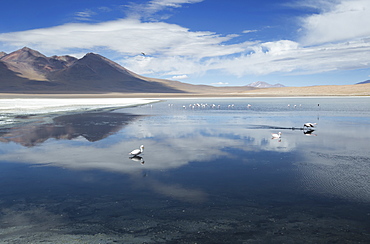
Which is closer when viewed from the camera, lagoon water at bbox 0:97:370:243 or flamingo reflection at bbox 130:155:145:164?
lagoon water at bbox 0:97:370:243

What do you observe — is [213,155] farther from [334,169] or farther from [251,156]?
[334,169]

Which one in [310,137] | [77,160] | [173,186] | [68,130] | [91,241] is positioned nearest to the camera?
[91,241]

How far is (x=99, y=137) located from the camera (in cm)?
1520

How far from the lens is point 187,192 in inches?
283

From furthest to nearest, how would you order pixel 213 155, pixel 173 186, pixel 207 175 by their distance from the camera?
pixel 213 155 → pixel 207 175 → pixel 173 186

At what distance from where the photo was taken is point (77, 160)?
10406mm

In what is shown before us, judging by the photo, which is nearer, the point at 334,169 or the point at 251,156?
the point at 334,169

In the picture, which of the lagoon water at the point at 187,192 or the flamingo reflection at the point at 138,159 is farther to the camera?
the flamingo reflection at the point at 138,159

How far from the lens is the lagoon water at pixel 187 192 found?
208 inches

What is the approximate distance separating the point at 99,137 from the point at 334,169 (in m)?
10.6

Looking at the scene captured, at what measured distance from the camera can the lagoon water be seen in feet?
17.4

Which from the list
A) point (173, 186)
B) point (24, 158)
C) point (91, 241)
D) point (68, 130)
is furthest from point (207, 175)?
point (68, 130)

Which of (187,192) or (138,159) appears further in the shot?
(138,159)

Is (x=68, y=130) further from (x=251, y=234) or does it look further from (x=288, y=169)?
(x=251, y=234)
